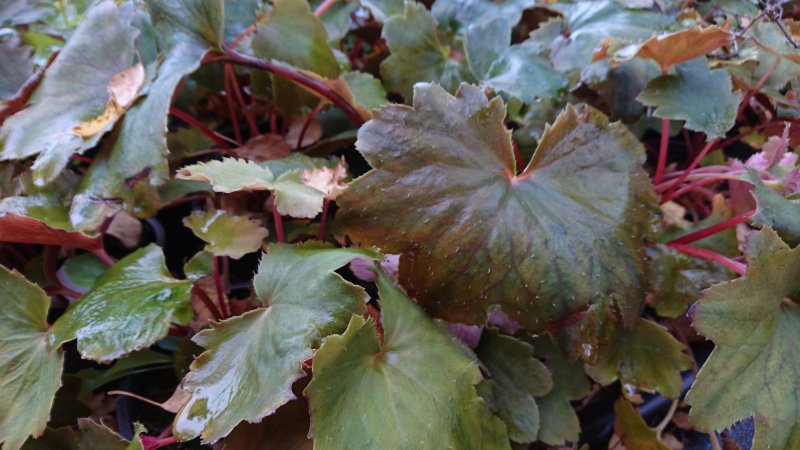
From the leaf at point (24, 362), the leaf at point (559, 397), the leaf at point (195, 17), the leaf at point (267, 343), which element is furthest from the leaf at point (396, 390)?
the leaf at point (195, 17)

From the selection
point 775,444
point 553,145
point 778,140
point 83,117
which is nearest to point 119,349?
point 83,117

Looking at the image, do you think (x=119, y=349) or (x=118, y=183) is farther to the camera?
(x=118, y=183)

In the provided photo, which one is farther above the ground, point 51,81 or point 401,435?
point 51,81

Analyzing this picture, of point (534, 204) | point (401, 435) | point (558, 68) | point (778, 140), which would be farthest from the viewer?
point (558, 68)

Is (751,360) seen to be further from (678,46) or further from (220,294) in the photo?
(220,294)

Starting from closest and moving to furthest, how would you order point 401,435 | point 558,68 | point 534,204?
point 401,435
point 534,204
point 558,68

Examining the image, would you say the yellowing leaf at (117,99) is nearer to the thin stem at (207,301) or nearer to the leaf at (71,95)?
the leaf at (71,95)

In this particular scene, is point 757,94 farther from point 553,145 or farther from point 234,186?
point 234,186

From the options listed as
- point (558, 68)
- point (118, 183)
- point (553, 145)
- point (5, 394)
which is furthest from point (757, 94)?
point (5, 394)
